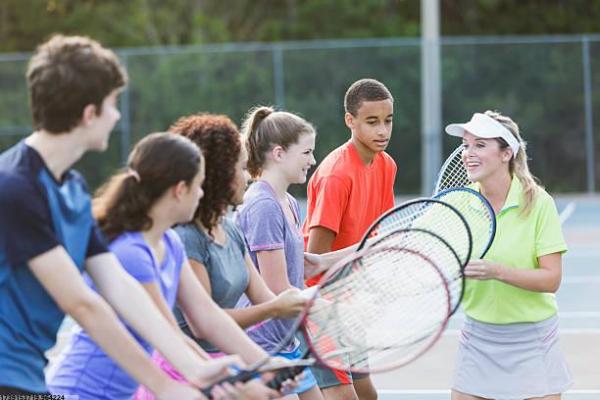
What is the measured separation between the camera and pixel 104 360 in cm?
359

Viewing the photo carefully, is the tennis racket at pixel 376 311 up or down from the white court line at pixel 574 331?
up

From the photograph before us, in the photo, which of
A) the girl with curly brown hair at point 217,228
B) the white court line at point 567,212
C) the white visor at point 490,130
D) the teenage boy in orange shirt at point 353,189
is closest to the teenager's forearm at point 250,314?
the girl with curly brown hair at point 217,228

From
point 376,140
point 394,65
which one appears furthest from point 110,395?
point 394,65

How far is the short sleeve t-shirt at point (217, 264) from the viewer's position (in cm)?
427

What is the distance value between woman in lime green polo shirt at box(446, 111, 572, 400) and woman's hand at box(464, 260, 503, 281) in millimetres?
126

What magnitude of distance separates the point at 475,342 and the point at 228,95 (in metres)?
17.1

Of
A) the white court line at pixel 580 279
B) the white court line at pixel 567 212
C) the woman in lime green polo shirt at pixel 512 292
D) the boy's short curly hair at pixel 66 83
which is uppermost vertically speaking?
the boy's short curly hair at pixel 66 83

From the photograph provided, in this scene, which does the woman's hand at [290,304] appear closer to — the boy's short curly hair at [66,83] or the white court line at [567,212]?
the boy's short curly hair at [66,83]

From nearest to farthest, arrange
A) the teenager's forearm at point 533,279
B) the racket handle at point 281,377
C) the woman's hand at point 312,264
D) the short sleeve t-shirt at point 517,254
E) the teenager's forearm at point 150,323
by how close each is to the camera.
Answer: the teenager's forearm at point 150,323 → the racket handle at point 281,377 → the teenager's forearm at point 533,279 → the short sleeve t-shirt at point 517,254 → the woman's hand at point 312,264

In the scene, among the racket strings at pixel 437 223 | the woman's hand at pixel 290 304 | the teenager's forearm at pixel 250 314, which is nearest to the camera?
the woman's hand at pixel 290 304

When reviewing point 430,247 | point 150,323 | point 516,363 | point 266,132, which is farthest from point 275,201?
point 150,323

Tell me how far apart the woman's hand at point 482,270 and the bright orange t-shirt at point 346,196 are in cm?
107

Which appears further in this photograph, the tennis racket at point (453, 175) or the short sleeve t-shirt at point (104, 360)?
the tennis racket at point (453, 175)

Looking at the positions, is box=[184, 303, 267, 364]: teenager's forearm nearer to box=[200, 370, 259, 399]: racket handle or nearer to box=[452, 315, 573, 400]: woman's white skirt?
box=[200, 370, 259, 399]: racket handle
